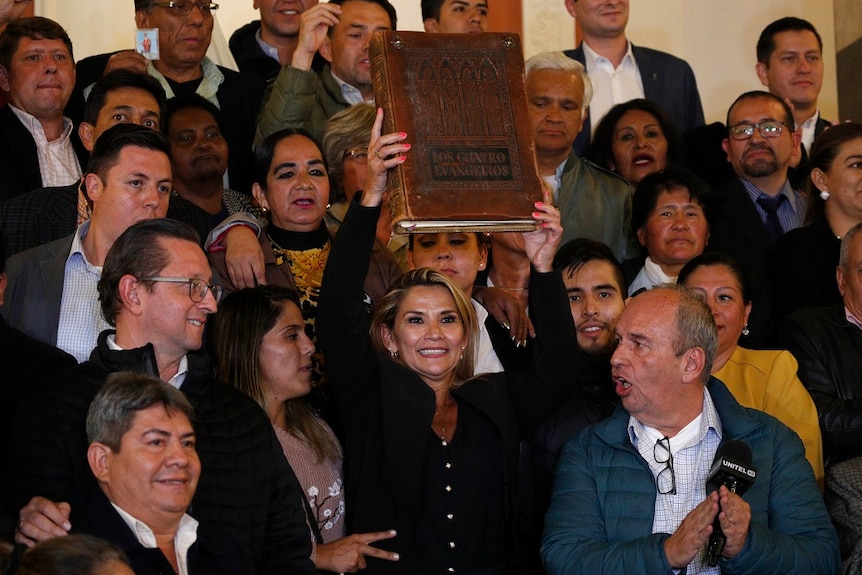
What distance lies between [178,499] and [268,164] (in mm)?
2186

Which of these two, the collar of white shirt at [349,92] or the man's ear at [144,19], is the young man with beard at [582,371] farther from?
the man's ear at [144,19]

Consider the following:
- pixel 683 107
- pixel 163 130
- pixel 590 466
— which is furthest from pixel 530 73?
pixel 590 466

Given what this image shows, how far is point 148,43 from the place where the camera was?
6.49 m

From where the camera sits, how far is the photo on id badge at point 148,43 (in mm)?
6484

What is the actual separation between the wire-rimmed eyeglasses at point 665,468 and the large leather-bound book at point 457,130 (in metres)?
0.79

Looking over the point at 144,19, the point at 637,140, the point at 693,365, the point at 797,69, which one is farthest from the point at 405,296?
the point at 797,69

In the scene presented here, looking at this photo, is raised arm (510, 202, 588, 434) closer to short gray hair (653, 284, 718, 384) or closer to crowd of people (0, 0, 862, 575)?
crowd of people (0, 0, 862, 575)

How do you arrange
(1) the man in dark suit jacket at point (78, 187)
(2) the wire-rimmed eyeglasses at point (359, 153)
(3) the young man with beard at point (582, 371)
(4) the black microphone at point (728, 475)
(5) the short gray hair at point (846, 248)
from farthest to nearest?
(2) the wire-rimmed eyeglasses at point (359, 153)
(5) the short gray hair at point (846, 248)
(1) the man in dark suit jacket at point (78, 187)
(3) the young man with beard at point (582, 371)
(4) the black microphone at point (728, 475)

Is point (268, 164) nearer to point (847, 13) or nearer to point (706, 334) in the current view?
point (706, 334)

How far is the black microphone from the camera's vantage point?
3932 millimetres

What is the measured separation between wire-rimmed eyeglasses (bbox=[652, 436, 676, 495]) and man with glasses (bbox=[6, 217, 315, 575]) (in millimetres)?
1095

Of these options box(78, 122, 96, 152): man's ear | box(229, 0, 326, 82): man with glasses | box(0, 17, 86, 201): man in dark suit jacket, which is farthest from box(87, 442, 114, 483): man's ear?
box(229, 0, 326, 82): man with glasses

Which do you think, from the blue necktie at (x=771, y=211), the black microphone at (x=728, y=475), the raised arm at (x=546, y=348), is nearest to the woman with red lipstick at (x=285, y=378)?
the raised arm at (x=546, y=348)

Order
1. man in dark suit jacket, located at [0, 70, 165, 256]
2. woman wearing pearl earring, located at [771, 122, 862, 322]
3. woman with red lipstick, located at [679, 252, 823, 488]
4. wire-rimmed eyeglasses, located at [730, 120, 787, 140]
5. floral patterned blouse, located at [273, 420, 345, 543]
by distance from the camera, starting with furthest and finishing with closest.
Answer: wire-rimmed eyeglasses, located at [730, 120, 787, 140] < woman wearing pearl earring, located at [771, 122, 862, 322] < man in dark suit jacket, located at [0, 70, 165, 256] < woman with red lipstick, located at [679, 252, 823, 488] < floral patterned blouse, located at [273, 420, 345, 543]
